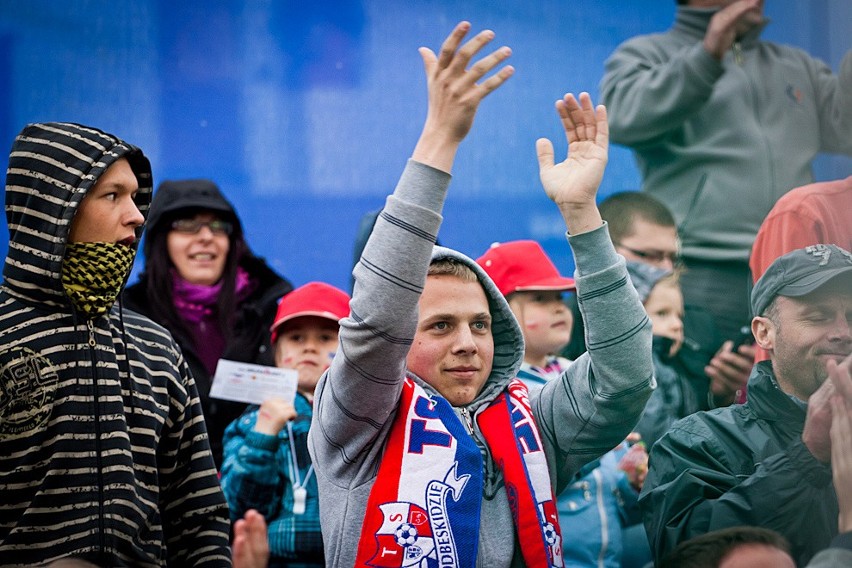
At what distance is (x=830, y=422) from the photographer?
2268mm

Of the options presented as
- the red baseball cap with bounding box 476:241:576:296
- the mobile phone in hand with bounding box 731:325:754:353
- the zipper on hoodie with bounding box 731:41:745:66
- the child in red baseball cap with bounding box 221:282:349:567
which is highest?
the zipper on hoodie with bounding box 731:41:745:66

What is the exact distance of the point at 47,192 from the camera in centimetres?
234

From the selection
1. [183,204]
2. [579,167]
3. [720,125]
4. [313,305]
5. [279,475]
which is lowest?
[279,475]

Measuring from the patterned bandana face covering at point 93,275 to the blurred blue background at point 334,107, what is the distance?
6.91 feet

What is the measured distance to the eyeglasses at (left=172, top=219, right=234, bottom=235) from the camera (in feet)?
12.4

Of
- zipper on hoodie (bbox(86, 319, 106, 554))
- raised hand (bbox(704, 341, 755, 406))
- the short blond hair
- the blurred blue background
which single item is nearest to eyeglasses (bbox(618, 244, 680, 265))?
raised hand (bbox(704, 341, 755, 406))

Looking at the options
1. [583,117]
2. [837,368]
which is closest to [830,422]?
[837,368]

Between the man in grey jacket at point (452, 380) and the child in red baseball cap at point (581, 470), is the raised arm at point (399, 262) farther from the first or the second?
the child in red baseball cap at point (581, 470)

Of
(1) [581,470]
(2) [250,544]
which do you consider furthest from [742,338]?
(2) [250,544]

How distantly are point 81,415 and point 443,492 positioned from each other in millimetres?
773

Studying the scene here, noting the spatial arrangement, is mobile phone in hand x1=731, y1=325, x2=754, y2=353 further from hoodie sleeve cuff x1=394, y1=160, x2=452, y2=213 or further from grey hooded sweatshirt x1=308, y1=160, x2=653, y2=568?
hoodie sleeve cuff x1=394, y1=160, x2=452, y2=213

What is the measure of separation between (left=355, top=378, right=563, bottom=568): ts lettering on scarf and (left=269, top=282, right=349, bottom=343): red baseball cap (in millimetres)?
1287

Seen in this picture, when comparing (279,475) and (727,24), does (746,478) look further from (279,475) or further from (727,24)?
(727,24)

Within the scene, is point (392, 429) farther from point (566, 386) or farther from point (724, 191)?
point (724, 191)
